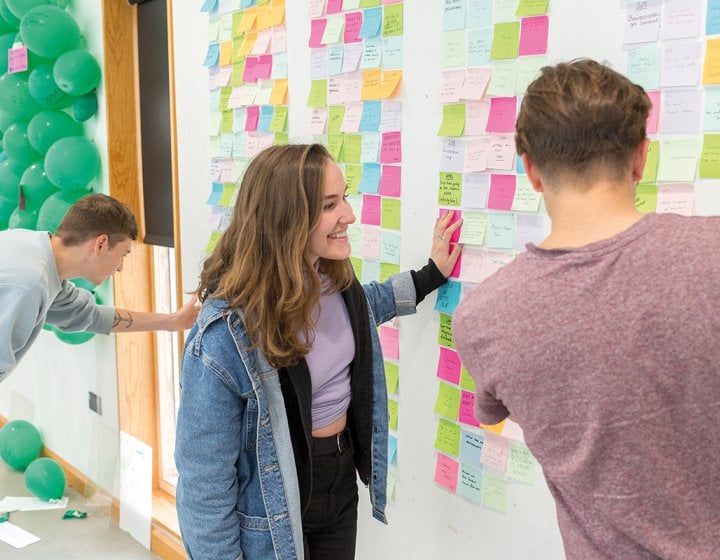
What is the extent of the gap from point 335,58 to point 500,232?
73cm

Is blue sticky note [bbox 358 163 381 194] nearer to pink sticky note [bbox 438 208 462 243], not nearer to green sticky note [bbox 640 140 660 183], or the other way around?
pink sticky note [bbox 438 208 462 243]

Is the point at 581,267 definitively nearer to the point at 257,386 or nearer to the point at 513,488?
the point at 257,386

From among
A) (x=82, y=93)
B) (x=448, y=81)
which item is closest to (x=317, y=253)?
(x=448, y=81)

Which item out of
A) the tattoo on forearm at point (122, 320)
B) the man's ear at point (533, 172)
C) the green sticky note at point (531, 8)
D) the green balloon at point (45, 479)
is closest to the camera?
the man's ear at point (533, 172)

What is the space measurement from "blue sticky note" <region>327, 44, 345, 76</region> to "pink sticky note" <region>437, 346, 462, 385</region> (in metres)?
0.81

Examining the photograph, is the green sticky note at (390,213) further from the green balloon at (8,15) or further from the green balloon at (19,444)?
the green balloon at (19,444)

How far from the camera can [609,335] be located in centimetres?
81

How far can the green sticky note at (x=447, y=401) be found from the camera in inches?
71.4

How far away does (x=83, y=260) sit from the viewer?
2.43m

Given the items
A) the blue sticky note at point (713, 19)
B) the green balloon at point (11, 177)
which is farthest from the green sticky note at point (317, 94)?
the green balloon at point (11, 177)

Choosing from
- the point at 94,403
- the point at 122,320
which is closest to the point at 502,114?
the point at 122,320

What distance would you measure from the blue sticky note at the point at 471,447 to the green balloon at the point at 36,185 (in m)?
2.16

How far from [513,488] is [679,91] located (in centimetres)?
94

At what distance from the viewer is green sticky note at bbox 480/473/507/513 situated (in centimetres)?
172
